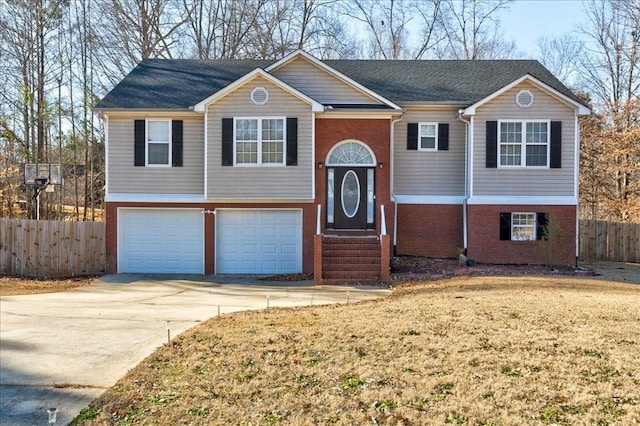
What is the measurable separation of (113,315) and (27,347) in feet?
7.98

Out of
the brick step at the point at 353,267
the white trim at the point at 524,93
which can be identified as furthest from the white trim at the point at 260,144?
the white trim at the point at 524,93

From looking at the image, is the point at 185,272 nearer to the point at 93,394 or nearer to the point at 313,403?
the point at 93,394

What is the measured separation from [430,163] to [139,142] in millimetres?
9695

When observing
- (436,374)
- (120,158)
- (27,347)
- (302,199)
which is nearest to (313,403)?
(436,374)

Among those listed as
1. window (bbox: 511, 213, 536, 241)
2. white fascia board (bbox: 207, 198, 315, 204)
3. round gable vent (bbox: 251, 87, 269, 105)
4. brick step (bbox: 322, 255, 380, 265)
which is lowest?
brick step (bbox: 322, 255, 380, 265)

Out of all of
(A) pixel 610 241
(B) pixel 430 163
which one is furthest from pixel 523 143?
(A) pixel 610 241

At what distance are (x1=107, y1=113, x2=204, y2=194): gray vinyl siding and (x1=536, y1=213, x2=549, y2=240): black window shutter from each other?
11001 mm

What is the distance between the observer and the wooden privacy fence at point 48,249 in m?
18.3

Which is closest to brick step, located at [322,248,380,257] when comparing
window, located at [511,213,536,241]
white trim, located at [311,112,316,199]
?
white trim, located at [311,112,316,199]

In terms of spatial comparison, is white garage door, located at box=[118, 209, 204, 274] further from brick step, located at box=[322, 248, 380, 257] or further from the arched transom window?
the arched transom window

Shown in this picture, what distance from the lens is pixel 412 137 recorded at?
19.4 metres

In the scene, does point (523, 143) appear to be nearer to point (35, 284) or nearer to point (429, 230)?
point (429, 230)

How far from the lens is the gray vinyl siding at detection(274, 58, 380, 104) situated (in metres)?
18.3

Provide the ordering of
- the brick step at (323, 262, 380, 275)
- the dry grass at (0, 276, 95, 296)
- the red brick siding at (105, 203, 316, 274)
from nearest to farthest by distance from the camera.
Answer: the dry grass at (0, 276, 95, 296) → the brick step at (323, 262, 380, 275) → the red brick siding at (105, 203, 316, 274)
